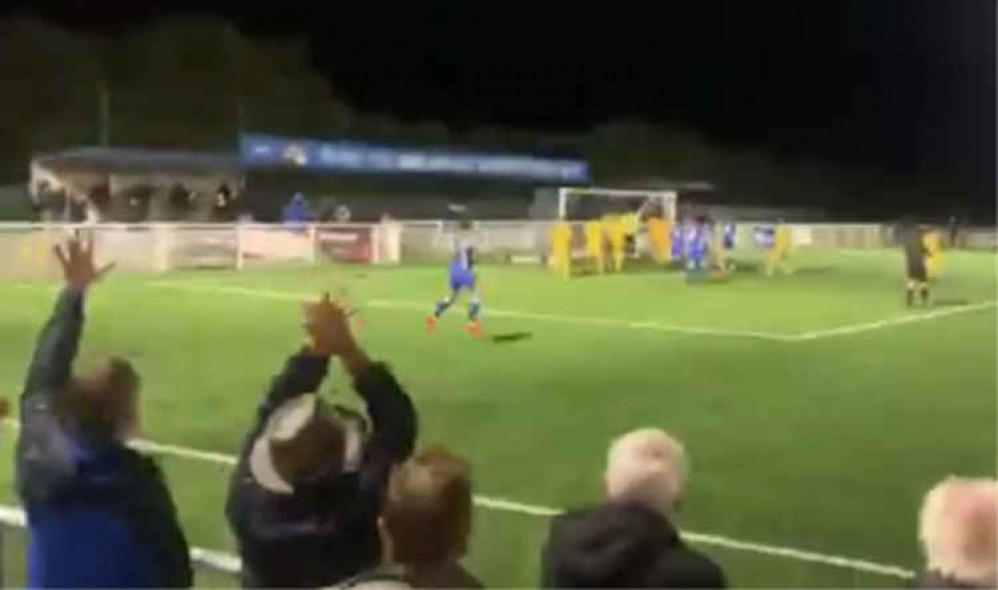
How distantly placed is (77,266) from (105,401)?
549 millimetres

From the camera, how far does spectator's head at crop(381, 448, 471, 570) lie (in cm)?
227

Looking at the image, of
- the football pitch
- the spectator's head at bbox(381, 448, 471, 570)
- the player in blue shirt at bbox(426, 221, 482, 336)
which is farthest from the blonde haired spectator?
the player in blue shirt at bbox(426, 221, 482, 336)

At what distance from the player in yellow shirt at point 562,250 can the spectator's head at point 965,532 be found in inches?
587

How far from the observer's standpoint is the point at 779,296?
1517cm

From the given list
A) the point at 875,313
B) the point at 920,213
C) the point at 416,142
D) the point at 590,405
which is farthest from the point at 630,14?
the point at 590,405

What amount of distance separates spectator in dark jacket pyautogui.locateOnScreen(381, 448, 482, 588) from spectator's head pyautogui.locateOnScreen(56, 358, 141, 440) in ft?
2.31

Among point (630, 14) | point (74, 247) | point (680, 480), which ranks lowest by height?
point (680, 480)

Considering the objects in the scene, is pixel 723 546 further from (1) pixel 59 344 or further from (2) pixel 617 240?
(2) pixel 617 240

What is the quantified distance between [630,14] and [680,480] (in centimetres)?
1976

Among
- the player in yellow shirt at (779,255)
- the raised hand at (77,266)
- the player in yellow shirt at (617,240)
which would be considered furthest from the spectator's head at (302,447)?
the player in yellow shirt at (779,255)

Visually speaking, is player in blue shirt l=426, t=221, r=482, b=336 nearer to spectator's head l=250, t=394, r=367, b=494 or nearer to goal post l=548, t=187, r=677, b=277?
goal post l=548, t=187, r=677, b=277

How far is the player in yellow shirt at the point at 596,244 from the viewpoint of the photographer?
18766 millimetres

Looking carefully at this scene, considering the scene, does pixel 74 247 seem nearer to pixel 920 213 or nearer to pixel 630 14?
pixel 630 14

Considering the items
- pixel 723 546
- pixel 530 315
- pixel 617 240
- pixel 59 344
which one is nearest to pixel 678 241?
pixel 617 240
